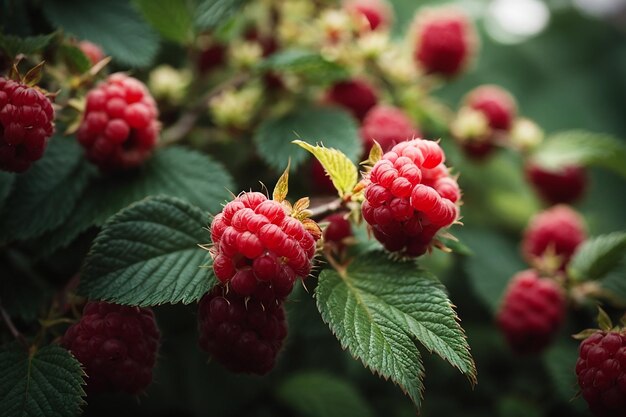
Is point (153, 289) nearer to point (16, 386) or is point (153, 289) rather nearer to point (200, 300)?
point (200, 300)

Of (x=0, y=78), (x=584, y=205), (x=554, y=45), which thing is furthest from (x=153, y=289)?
(x=554, y=45)

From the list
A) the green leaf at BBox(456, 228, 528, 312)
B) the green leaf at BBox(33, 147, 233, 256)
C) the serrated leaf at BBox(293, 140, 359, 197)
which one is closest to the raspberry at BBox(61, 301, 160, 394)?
the green leaf at BBox(33, 147, 233, 256)

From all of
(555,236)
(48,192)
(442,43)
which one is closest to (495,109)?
(442,43)

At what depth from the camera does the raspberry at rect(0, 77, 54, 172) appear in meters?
0.60

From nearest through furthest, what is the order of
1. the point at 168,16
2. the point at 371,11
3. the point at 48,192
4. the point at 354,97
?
the point at 48,192 → the point at 168,16 → the point at 354,97 → the point at 371,11

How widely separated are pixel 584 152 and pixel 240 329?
0.74 meters

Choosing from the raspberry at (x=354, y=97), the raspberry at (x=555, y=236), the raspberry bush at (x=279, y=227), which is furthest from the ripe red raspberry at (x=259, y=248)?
the raspberry at (x=555, y=236)

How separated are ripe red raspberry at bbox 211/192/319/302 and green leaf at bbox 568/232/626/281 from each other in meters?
0.49

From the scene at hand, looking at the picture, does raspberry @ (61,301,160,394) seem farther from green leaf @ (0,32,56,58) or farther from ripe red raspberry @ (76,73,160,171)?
green leaf @ (0,32,56,58)

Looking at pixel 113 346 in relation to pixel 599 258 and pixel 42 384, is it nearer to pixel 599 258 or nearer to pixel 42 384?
pixel 42 384

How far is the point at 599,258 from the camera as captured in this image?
846 millimetres

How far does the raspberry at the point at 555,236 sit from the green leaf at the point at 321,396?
41 cm

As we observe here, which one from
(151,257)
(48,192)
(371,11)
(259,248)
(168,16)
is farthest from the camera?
(371,11)

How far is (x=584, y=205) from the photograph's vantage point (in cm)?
163
